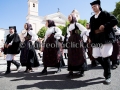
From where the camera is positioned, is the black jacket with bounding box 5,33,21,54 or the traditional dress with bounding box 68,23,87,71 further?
the black jacket with bounding box 5,33,21,54

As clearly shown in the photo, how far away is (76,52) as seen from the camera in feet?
14.3

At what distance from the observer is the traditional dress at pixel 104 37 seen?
140 inches

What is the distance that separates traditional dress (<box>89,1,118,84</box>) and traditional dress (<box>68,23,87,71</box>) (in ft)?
1.91

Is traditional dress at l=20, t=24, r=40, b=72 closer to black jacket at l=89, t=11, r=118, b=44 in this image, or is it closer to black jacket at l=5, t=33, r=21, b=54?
black jacket at l=5, t=33, r=21, b=54

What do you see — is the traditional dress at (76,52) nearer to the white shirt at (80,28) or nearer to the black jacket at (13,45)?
the white shirt at (80,28)

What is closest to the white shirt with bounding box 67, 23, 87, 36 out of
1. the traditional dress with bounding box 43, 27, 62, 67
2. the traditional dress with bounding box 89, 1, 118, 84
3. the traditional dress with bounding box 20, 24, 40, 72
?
the traditional dress with bounding box 89, 1, 118, 84

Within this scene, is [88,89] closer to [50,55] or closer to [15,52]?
[50,55]

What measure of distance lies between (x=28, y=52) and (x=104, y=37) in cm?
289

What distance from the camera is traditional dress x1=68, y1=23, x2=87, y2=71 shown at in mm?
4273

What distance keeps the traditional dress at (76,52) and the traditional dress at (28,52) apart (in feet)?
5.42

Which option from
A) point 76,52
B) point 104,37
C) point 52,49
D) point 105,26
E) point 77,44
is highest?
point 105,26

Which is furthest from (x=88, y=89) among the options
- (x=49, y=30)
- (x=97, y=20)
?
(x=49, y=30)

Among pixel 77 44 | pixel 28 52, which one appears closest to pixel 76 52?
pixel 77 44

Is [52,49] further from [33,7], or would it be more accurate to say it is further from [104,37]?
[33,7]
